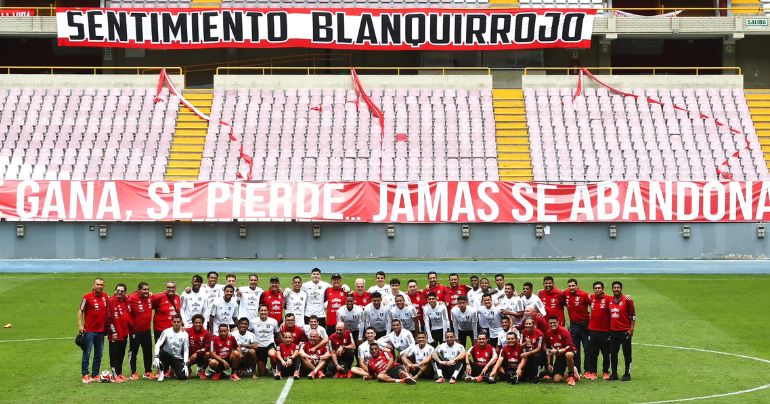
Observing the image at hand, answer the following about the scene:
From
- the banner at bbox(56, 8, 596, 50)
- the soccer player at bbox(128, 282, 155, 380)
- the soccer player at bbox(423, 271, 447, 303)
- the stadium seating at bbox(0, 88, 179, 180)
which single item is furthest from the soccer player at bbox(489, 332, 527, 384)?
the banner at bbox(56, 8, 596, 50)

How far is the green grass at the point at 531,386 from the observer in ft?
64.8

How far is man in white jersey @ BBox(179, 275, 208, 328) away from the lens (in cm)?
2247

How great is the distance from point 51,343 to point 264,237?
17751mm

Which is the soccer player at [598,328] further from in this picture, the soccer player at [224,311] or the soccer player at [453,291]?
the soccer player at [224,311]

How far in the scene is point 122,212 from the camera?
139 feet

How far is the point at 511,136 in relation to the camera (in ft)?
157

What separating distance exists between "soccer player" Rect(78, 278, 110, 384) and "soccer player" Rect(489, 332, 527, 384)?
22.0ft

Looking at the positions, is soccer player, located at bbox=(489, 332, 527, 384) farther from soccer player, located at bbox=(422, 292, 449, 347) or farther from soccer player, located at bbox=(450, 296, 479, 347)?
soccer player, located at bbox=(422, 292, 449, 347)

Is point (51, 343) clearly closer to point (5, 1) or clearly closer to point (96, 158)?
point (96, 158)

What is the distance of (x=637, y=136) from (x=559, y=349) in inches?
1089

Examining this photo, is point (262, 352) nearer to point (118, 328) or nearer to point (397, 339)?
point (397, 339)

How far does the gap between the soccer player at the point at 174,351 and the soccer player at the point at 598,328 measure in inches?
276

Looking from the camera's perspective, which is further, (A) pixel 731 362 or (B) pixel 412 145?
(B) pixel 412 145

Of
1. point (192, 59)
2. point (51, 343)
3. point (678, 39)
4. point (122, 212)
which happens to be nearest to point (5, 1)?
point (192, 59)
